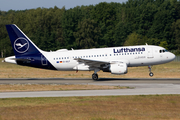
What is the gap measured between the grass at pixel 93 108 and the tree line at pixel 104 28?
293ft

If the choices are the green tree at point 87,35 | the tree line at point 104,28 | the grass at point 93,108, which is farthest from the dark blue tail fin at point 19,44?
the green tree at point 87,35

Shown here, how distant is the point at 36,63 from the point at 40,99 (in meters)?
17.4

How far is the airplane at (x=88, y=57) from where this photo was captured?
39438 millimetres

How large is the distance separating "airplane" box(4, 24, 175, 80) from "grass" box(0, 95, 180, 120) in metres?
15.2

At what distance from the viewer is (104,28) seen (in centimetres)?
12744

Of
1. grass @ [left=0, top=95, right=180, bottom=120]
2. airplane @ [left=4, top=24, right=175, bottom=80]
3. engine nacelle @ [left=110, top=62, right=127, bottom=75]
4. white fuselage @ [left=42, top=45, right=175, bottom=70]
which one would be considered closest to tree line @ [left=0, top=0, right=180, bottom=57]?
white fuselage @ [left=42, top=45, right=175, bottom=70]

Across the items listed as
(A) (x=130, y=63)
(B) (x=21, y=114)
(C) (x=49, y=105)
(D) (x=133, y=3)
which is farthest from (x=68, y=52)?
(D) (x=133, y=3)

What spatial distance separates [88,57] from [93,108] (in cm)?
2005

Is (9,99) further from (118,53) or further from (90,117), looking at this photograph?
(118,53)

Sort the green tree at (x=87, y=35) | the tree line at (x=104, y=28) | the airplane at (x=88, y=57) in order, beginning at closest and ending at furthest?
the airplane at (x=88, y=57) < the green tree at (x=87, y=35) < the tree line at (x=104, y=28)

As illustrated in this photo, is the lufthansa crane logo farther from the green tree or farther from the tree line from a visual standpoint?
the green tree

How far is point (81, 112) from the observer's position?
19.2 m

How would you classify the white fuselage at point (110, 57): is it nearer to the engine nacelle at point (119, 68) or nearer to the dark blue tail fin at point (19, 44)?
the engine nacelle at point (119, 68)

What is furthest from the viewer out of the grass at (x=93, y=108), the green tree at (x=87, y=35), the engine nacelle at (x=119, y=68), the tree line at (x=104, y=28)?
the tree line at (x=104, y=28)
